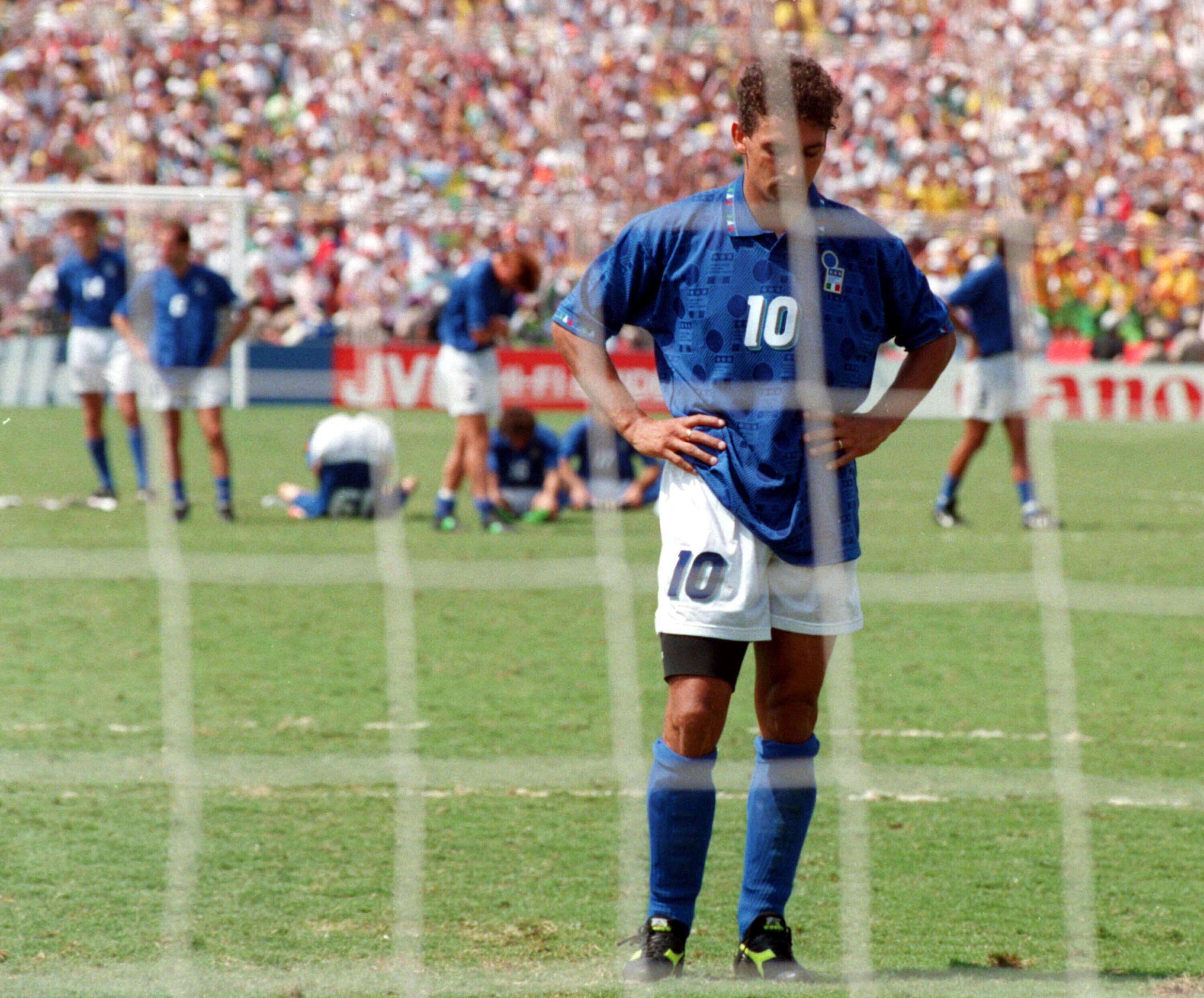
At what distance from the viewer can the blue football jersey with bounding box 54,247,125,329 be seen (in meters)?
10.8

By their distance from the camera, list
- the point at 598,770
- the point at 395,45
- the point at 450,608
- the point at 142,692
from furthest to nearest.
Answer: the point at 395,45
the point at 450,608
the point at 142,692
the point at 598,770

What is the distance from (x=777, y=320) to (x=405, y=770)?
2.24 metres

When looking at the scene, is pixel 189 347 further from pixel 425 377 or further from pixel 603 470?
pixel 425 377

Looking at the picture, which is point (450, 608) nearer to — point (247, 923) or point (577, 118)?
point (247, 923)

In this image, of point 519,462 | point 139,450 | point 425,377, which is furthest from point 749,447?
point 425,377

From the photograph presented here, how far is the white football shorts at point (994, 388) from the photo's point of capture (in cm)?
1031

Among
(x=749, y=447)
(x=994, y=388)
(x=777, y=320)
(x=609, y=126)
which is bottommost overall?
(x=749, y=447)

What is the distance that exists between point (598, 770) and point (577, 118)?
37.7ft

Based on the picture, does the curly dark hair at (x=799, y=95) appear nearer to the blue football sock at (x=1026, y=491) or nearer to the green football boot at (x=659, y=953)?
the green football boot at (x=659, y=953)

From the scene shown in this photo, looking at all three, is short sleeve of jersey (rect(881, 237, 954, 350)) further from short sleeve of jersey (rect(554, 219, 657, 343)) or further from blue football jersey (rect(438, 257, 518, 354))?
blue football jersey (rect(438, 257, 518, 354))

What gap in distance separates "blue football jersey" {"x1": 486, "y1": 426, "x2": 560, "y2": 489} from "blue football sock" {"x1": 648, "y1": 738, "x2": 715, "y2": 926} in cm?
782

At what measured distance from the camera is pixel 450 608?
779 centimetres

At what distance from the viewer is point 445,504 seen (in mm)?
10219

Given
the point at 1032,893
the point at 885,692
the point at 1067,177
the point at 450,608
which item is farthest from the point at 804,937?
the point at 1067,177
